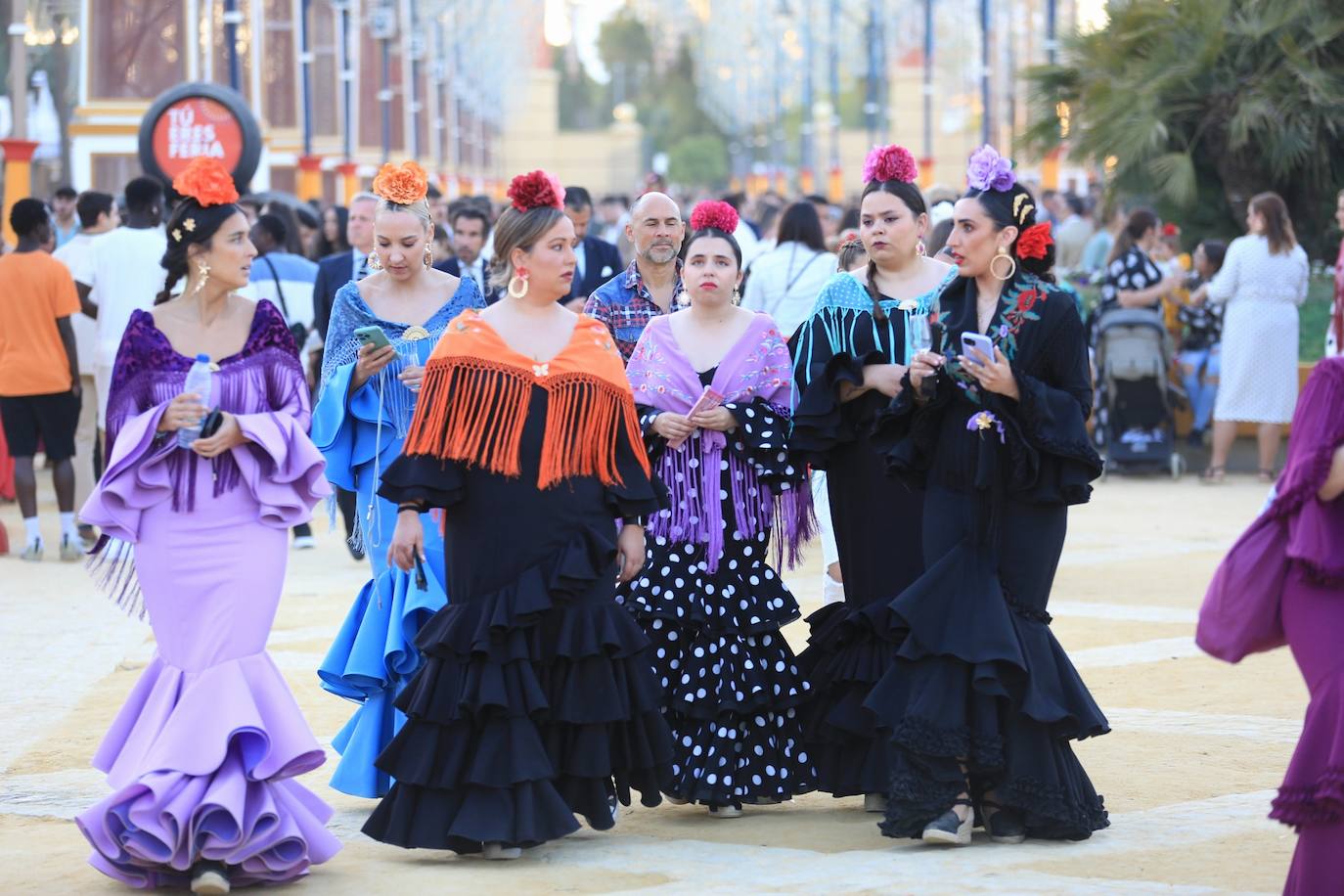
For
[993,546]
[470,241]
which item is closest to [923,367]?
[993,546]

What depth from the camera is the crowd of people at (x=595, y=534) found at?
19.8 ft

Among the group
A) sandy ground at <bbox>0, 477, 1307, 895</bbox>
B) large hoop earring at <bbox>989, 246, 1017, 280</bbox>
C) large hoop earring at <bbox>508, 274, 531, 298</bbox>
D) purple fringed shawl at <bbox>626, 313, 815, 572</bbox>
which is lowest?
sandy ground at <bbox>0, 477, 1307, 895</bbox>

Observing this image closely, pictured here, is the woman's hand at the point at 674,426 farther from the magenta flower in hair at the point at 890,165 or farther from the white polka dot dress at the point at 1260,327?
the white polka dot dress at the point at 1260,327

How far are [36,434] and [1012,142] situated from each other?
38.0ft

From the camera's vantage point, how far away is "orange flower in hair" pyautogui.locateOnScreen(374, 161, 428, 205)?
23.9ft

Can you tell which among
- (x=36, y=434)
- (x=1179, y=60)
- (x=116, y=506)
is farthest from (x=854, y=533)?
(x=1179, y=60)

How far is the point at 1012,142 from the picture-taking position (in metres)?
21.4

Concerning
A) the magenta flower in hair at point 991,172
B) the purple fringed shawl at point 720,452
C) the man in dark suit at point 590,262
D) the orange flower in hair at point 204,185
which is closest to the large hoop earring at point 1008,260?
the magenta flower in hair at point 991,172

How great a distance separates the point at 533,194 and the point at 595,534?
3.50ft

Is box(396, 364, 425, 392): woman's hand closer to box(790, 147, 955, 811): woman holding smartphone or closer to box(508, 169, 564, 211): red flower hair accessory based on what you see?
box(508, 169, 564, 211): red flower hair accessory

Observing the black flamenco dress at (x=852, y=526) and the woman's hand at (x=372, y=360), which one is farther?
the woman's hand at (x=372, y=360)

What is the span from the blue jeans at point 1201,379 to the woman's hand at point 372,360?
444 inches

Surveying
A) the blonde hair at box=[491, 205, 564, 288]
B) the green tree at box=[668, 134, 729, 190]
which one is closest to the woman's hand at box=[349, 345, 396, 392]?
the blonde hair at box=[491, 205, 564, 288]

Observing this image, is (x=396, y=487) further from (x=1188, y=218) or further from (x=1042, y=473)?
(x=1188, y=218)
